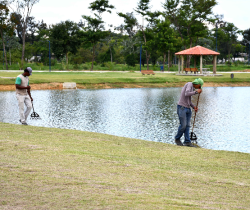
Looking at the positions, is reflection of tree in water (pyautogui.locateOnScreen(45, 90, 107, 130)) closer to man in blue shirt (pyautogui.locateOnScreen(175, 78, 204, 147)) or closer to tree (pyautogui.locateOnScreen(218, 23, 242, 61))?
man in blue shirt (pyautogui.locateOnScreen(175, 78, 204, 147))

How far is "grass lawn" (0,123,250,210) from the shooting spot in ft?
16.2

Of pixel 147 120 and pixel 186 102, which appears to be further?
pixel 147 120

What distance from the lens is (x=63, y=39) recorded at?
65688mm

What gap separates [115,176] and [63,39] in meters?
61.5

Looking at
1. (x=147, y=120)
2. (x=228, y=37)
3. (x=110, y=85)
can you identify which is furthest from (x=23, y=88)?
(x=228, y=37)

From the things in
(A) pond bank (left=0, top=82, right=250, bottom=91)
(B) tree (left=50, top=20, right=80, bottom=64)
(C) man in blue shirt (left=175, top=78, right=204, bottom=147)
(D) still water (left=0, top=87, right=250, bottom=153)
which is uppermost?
(B) tree (left=50, top=20, right=80, bottom=64)

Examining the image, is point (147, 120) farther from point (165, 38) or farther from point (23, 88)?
point (165, 38)

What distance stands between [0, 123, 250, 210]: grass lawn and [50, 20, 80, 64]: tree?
56.7 metres

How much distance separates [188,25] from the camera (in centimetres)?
6700

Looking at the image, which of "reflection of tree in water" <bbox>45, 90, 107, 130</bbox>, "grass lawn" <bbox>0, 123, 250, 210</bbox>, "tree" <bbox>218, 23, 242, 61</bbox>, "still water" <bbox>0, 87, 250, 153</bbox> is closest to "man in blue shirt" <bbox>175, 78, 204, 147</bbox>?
"grass lawn" <bbox>0, 123, 250, 210</bbox>

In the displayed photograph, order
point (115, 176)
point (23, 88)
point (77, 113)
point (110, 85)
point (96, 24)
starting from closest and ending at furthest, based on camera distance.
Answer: point (115, 176) < point (23, 88) < point (77, 113) < point (110, 85) < point (96, 24)

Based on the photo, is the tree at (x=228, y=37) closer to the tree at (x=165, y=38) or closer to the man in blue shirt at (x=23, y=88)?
the tree at (x=165, y=38)

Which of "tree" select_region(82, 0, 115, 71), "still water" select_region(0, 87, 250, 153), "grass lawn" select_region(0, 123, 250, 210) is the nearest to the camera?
"grass lawn" select_region(0, 123, 250, 210)

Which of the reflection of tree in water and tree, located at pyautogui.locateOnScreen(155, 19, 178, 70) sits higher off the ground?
tree, located at pyautogui.locateOnScreen(155, 19, 178, 70)
